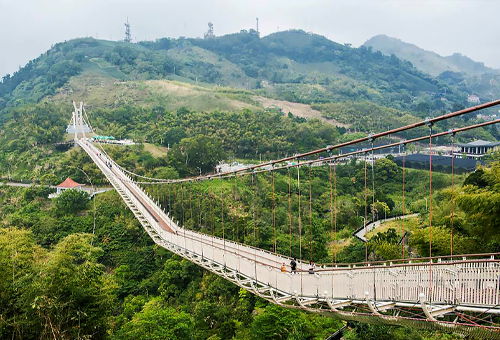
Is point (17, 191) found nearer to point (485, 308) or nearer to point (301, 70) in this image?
point (485, 308)

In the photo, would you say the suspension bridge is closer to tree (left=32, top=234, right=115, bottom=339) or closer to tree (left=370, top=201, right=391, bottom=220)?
tree (left=32, top=234, right=115, bottom=339)

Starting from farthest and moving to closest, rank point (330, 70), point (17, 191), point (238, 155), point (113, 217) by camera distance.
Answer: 1. point (330, 70)
2. point (238, 155)
3. point (17, 191)
4. point (113, 217)

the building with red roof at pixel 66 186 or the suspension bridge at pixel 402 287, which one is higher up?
the suspension bridge at pixel 402 287

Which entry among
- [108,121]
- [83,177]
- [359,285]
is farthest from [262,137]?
[359,285]

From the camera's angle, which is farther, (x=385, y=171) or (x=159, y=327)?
(x=385, y=171)

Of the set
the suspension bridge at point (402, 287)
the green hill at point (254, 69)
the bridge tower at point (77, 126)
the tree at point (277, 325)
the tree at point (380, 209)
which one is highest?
the green hill at point (254, 69)

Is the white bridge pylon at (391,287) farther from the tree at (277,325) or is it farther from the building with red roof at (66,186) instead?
the building with red roof at (66,186)

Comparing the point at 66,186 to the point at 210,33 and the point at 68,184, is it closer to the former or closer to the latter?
the point at 68,184

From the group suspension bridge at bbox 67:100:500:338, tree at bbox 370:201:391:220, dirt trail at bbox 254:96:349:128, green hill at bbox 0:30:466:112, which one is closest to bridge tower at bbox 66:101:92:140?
green hill at bbox 0:30:466:112

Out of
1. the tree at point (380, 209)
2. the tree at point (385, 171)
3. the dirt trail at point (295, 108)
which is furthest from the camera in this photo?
the dirt trail at point (295, 108)

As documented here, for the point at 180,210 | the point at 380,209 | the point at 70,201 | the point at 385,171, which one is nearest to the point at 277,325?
the point at 180,210

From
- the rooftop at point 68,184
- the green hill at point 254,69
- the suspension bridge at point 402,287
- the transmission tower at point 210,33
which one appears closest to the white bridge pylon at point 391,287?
the suspension bridge at point 402,287
